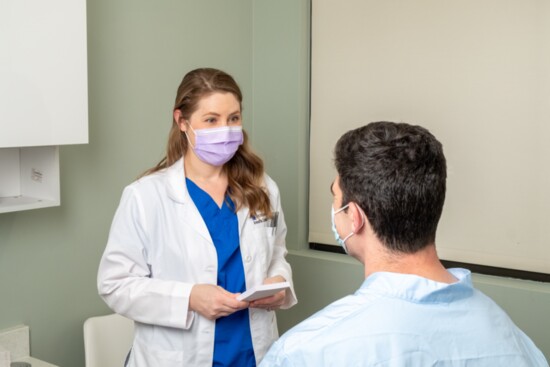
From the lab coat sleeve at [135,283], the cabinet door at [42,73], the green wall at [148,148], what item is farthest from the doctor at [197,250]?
the green wall at [148,148]

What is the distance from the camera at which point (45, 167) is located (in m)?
2.12

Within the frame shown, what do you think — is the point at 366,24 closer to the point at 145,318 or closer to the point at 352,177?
the point at 145,318

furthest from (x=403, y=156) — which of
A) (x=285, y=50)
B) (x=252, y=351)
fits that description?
(x=285, y=50)

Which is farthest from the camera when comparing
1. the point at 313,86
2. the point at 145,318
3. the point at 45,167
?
the point at 313,86

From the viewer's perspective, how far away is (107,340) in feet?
7.57

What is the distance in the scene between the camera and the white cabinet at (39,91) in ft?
5.96

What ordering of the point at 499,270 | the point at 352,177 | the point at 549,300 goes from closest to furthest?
1. the point at 352,177
2. the point at 549,300
3. the point at 499,270

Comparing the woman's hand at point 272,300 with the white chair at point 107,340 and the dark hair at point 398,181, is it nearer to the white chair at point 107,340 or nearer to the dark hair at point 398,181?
the white chair at point 107,340

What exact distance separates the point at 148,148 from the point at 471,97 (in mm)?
1291

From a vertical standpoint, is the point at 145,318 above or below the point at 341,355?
below

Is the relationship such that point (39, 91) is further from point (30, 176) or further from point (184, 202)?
point (184, 202)

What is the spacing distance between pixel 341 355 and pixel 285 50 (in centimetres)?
222

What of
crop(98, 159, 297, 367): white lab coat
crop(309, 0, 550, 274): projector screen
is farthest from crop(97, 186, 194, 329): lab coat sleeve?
crop(309, 0, 550, 274): projector screen

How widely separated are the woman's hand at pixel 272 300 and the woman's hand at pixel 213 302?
0.20 ft
